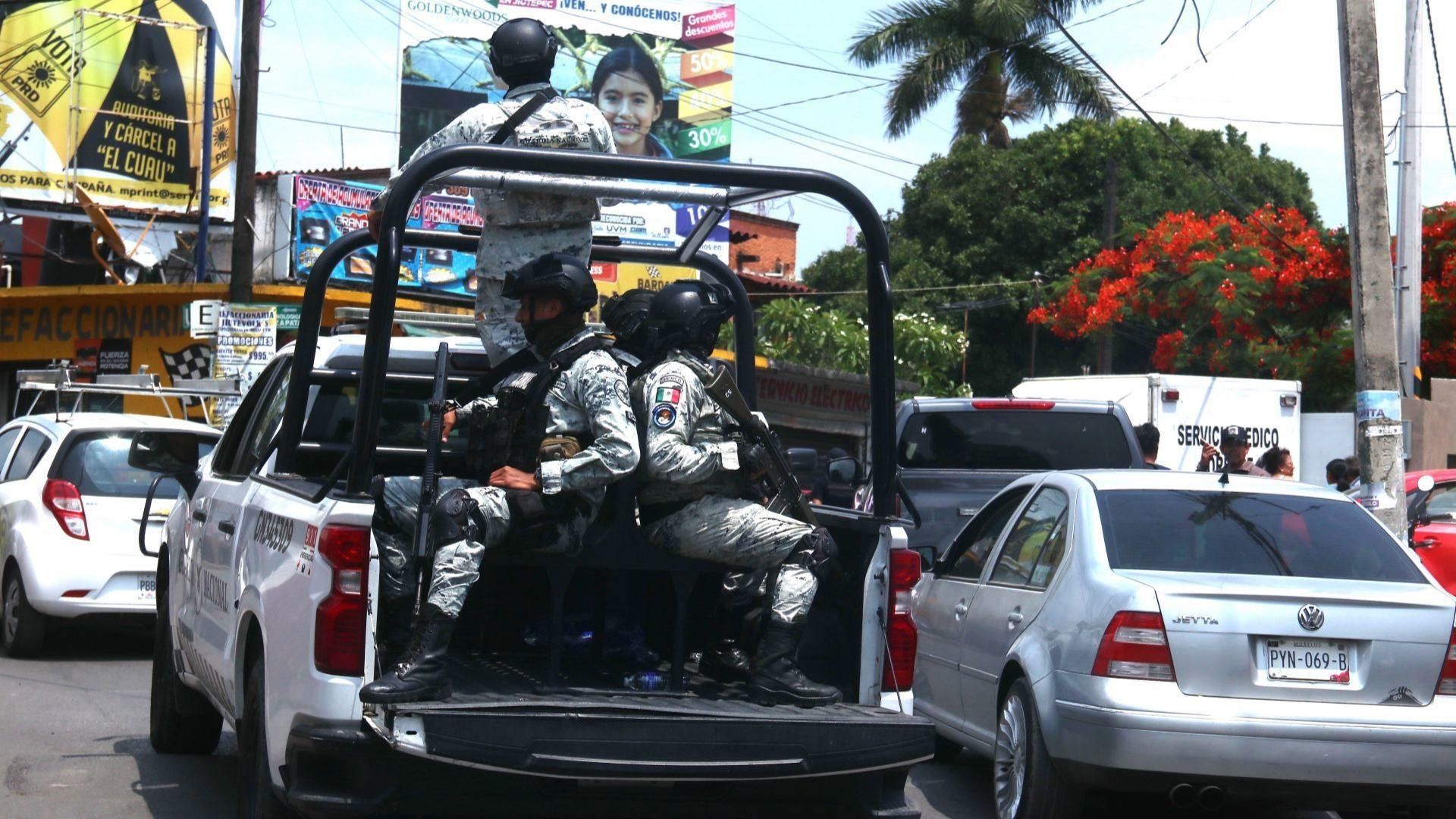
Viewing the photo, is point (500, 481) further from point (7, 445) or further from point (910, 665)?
point (7, 445)

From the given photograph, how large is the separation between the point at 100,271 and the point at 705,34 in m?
11.6

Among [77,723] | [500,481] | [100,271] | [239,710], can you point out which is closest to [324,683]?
[500,481]

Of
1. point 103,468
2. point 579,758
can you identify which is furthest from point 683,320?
point 103,468

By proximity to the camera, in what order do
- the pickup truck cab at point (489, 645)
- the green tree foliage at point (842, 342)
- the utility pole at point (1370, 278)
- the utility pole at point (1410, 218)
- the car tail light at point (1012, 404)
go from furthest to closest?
1. the green tree foliage at point (842, 342)
2. the utility pole at point (1410, 218)
3. the car tail light at point (1012, 404)
4. the utility pole at point (1370, 278)
5. the pickup truck cab at point (489, 645)

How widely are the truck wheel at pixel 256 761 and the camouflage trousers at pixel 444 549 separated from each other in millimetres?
587

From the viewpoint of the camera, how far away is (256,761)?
195 inches

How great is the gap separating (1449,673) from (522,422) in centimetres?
351

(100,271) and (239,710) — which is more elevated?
(100,271)

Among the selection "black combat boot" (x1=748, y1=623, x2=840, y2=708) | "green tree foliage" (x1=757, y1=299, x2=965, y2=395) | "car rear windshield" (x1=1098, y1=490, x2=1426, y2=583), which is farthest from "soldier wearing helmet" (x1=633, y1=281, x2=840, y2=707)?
"green tree foliage" (x1=757, y1=299, x2=965, y2=395)

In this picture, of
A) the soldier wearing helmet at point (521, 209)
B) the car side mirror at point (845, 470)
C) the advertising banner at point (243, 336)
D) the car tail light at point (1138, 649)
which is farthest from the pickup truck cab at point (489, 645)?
the advertising banner at point (243, 336)

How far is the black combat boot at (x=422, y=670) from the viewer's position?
435cm

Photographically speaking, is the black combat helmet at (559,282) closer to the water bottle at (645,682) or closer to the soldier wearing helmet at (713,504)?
the soldier wearing helmet at (713,504)

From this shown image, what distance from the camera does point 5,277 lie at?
29688mm

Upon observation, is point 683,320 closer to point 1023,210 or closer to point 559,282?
point 559,282
